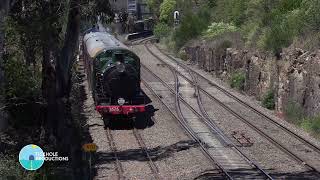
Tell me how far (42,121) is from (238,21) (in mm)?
30172

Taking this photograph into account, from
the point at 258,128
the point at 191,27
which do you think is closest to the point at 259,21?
the point at 258,128

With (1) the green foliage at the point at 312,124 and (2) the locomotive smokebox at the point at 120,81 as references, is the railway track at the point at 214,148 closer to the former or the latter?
(2) the locomotive smokebox at the point at 120,81

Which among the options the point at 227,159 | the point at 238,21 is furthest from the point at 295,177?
the point at 238,21

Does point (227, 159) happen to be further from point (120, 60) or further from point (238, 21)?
point (238, 21)

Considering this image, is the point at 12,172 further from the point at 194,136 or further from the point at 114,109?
the point at 114,109

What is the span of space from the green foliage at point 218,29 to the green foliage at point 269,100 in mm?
17362

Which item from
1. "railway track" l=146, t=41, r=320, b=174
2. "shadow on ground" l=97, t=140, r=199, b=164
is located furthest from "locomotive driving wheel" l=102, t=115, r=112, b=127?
"railway track" l=146, t=41, r=320, b=174

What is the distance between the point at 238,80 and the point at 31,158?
86.3ft

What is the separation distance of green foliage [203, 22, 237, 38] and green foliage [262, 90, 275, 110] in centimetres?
1736

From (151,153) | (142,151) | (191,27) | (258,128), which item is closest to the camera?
(151,153)

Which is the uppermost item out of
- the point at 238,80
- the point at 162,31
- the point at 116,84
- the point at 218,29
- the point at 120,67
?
the point at 120,67

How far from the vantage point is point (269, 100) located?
2859cm

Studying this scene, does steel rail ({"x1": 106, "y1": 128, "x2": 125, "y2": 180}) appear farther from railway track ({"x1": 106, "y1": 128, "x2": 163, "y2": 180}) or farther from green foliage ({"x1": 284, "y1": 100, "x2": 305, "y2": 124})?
green foliage ({"x1": 284, "y1": 100, "x2": 305, "y2": 124})

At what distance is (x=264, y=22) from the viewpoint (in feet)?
121
